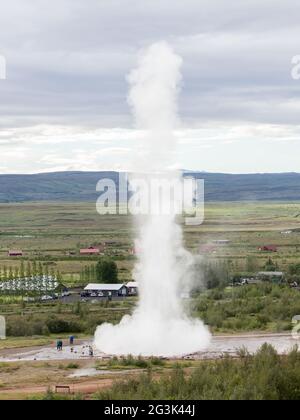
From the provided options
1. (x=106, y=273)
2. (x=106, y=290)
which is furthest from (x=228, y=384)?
(x=106, y=273)

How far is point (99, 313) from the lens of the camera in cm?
4616

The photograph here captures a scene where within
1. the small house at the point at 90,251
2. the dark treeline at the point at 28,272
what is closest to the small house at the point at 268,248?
the small house at the point at 90,251

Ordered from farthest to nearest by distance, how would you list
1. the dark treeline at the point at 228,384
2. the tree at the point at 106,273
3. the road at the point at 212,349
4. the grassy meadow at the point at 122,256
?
the tree at the point at 106,273 < the grassy meadow at the point at 122,256 < the road at the point at 212,349 < the dark treeline at the point at 228,384

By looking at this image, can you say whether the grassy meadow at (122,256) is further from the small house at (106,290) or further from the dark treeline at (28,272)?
the small house at (106,290)

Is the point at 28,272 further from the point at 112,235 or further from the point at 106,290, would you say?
the point at 112,235

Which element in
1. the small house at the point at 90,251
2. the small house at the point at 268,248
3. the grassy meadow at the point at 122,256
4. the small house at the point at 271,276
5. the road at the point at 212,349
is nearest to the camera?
the road at the point at 212,349

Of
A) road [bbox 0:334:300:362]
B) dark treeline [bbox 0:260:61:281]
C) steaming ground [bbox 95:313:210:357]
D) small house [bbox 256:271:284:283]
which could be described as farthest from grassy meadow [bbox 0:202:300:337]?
steaming ground [bbox 95:313:210:357]

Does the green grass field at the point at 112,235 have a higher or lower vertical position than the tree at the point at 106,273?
higher

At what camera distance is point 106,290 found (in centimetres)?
5631

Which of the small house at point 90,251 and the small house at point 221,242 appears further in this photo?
the small house at point 221,242

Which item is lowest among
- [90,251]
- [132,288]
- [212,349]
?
[212,349]

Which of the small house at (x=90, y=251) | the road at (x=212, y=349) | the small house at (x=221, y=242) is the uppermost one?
the small house at (x=221, y=242)

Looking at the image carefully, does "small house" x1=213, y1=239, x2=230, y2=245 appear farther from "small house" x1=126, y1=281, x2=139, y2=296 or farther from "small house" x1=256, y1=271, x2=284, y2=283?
"small house" x1=126, y1=281, x2=139, y2=296

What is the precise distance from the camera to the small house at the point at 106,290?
55.8m
